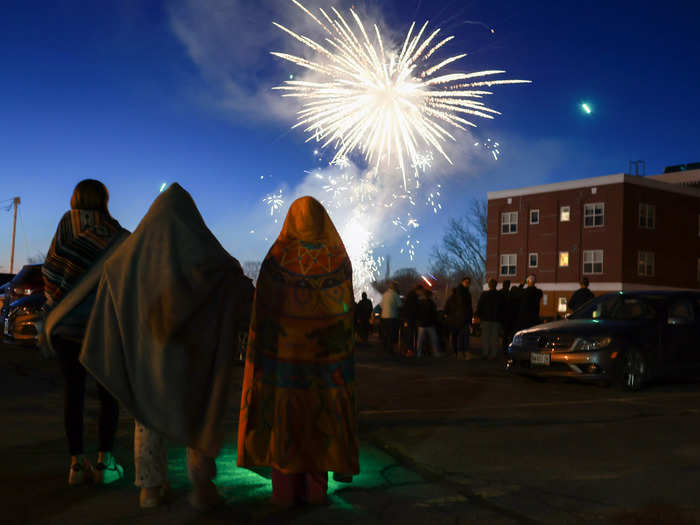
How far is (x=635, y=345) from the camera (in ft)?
34.2

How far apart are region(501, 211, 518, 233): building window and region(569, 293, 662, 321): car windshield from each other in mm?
40995

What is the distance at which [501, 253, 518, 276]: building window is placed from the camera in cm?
5231

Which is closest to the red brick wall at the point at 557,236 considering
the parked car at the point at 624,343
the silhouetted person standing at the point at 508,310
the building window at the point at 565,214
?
the building window at the point at 565,214

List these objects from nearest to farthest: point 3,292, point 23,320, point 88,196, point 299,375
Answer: point 299,375
point 88,196
point 23,320
point 3,292

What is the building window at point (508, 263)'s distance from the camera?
52.3 m

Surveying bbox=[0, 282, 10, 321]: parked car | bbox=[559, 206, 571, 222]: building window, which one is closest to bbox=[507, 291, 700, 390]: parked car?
bbox=[0, 282, 10, 321]: parked car

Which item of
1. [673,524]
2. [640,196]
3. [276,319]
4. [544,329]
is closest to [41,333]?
[276,319]

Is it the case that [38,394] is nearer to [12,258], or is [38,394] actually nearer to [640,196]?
[640,196]

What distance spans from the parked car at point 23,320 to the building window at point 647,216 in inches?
1644

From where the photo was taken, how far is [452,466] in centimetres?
535

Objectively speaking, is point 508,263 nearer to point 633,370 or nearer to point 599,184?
point 599,184

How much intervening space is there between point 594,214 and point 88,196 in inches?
1842

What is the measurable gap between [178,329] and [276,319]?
24.1 inches

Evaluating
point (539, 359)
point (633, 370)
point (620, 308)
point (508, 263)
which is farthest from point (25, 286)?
point (508, 263)
